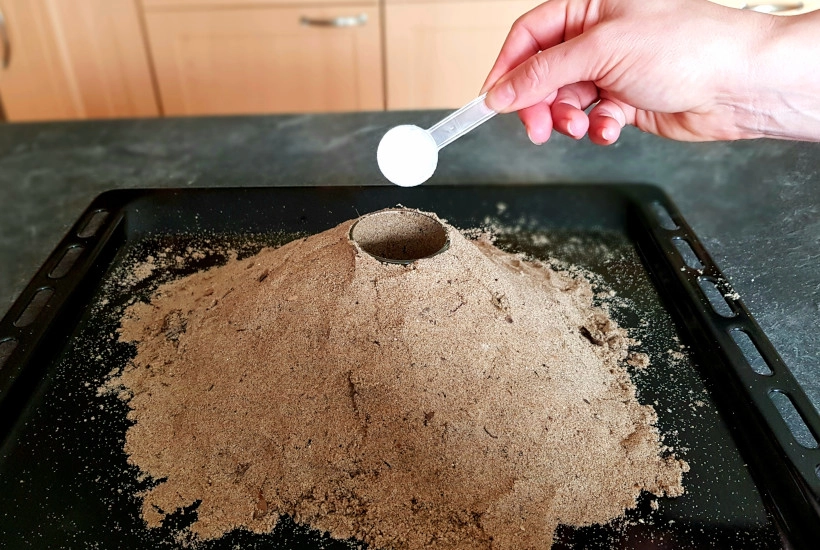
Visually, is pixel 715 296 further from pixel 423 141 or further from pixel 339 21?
pixel 339 21

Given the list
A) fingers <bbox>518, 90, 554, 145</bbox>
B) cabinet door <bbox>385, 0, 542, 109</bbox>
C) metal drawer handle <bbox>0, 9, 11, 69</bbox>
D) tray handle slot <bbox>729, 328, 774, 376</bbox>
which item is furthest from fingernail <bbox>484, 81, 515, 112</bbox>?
metal drawer handle <bbox>0, 9, 11, 69</bbox>

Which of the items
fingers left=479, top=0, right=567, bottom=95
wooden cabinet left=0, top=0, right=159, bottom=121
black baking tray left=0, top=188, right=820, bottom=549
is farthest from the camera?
wooden cabinet left=0, top=0, right=159, bottom=121

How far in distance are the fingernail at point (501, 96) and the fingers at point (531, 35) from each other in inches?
3.7

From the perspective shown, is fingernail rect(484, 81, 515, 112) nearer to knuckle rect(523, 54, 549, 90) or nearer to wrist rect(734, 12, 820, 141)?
knuckle rect(523, 54, 549, 90)

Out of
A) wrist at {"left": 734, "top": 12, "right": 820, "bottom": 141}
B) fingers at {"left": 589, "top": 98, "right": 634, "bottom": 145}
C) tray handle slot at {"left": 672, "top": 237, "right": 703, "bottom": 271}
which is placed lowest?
tray handle slot at {"left": 672, "top": 237, "right": 703, "bottom": 271}

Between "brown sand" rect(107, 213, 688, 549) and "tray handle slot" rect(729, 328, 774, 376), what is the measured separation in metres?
0.12

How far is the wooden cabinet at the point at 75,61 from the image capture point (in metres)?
1.77

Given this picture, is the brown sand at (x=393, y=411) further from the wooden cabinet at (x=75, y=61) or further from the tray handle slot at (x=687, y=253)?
the wooden cabinet at (x=75, y=61)

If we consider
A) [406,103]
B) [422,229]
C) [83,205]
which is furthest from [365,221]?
[406,103]

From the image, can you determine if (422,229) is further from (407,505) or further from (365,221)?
(407,505)

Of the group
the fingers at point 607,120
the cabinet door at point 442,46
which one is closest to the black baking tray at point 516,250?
the fingers at point 607,120

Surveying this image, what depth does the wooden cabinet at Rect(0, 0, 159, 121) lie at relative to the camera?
1.77 metres

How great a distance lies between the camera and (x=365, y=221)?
2.50 ft

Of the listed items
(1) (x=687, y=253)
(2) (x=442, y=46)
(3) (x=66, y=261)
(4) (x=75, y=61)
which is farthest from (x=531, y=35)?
(4) (x=75, y=61)
